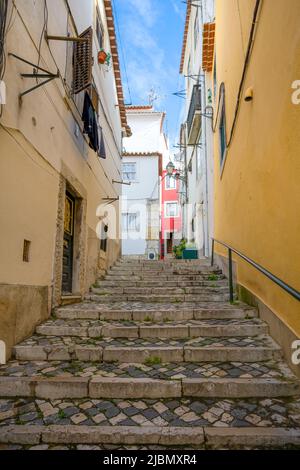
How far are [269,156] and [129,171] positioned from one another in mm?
17659

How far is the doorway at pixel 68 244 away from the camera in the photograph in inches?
262

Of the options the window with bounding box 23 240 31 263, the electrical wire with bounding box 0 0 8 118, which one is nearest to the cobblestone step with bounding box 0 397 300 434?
the window with bounding box 23 240 31 263

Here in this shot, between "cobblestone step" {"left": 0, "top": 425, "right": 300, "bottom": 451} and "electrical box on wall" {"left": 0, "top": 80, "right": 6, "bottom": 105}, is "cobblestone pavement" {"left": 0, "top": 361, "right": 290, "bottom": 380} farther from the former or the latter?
"electrical box on wall" {"left": 0, "top": 80, "right": 6, "bottom": 105}

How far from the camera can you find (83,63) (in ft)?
20.9

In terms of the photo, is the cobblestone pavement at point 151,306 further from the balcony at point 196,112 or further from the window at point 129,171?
the window at point 129,171

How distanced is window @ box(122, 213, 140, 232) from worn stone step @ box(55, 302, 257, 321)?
15.4m

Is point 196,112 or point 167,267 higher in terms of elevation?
point 196,112

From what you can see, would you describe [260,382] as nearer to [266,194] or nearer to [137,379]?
[137,379]

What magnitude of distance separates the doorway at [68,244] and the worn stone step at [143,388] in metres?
3.32

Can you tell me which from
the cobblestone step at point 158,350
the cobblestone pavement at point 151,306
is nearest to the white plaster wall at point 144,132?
the cobblestone pavement at point 151,306

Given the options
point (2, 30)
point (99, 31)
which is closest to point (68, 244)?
point (2, 30)

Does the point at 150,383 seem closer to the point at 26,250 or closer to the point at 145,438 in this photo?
the point at 145,438

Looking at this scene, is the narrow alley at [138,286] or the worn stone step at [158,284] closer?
the narrow alley at [138,286]
